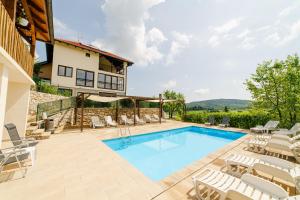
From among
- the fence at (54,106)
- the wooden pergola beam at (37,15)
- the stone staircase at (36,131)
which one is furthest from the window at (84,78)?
the wooden pergola beam at (37,15)

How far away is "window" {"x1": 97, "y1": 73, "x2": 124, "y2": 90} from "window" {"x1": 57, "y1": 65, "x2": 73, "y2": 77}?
3759 millimetres

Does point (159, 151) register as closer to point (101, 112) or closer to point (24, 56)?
point (24, 56)

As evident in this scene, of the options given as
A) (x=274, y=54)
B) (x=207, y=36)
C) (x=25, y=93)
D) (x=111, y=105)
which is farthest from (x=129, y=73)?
(x=274, y=54)

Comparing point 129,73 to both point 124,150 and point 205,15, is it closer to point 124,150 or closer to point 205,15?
point 205,15

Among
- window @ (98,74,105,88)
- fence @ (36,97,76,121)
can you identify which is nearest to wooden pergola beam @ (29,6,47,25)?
fence @ (36,97,76,121)

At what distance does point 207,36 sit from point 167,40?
4.11m

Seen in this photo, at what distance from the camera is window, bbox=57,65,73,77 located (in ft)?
54.8

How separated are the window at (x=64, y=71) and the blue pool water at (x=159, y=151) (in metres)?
12.6

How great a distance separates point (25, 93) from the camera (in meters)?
7.64

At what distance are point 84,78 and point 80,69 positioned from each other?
4.07 ft

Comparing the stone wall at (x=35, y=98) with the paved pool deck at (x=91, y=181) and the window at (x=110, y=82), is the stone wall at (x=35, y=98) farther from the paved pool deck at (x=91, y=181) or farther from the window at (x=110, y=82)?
the window at (x=110, y=82)

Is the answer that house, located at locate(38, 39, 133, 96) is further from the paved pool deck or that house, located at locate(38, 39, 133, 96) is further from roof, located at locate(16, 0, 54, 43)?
the paved pool deck

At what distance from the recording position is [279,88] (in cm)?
1140

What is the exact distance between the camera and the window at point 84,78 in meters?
18.2
